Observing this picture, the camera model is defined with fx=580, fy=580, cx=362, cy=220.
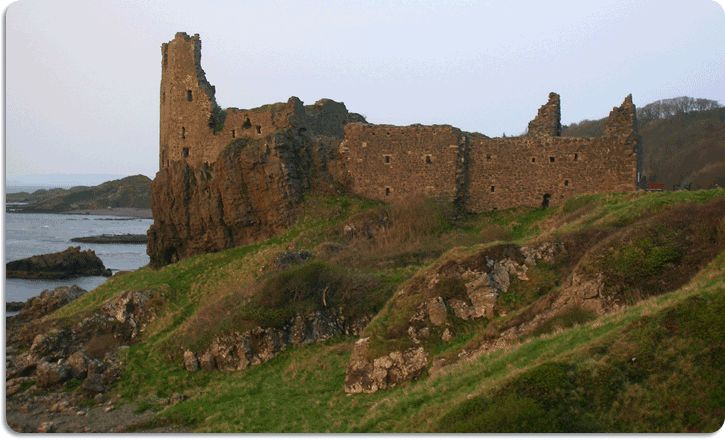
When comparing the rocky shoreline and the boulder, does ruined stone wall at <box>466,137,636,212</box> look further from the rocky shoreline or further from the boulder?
the rocky shoreline

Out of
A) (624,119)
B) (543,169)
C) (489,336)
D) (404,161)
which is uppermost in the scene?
(624,119)

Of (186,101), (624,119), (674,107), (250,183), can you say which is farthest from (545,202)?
(674,107)

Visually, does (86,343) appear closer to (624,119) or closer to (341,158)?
(341,158)

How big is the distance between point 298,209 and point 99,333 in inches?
399

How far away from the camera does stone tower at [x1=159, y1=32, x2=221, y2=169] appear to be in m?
28.6

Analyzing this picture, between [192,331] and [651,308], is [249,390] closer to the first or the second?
[192,331]

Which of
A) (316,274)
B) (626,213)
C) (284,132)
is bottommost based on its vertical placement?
(316,274)

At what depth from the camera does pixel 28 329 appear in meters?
22.4

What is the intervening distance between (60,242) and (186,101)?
124 feet

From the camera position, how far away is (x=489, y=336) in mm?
12031

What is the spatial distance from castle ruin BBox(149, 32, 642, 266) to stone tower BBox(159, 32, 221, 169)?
0.17 ft

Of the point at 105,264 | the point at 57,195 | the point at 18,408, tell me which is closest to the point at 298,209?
the point at 18,408

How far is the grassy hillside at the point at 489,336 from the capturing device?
8.27 meters

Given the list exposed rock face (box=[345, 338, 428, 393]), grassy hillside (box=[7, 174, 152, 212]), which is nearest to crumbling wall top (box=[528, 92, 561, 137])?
exposed rock face (box=[345, 338, 428, 393])
